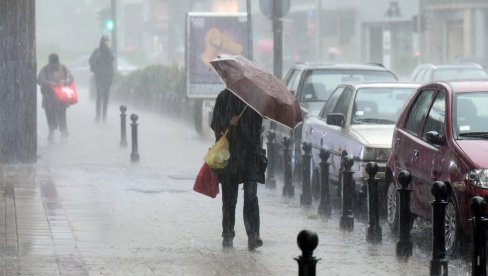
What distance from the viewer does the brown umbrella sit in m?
12.1

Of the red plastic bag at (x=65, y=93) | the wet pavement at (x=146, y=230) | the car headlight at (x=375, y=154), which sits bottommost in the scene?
the wet pavement at (x=146, y=230)

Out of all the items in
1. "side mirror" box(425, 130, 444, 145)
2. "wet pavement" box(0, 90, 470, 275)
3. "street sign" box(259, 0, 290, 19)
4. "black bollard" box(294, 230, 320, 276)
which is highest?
"street sign" box(259, 0, 290, 19)

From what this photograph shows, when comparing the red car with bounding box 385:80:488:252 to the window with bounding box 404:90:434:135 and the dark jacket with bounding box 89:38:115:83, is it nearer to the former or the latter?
the window with bounding box 404:90:434:135

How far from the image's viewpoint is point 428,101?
13.4 metres

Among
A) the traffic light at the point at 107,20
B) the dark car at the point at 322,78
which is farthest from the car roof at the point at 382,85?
the traffic light at the point at 107,20

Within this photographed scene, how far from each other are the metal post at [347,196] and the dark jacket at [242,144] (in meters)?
1.58

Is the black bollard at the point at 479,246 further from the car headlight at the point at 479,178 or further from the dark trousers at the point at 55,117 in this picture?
the dark trousers at the point at 55,117

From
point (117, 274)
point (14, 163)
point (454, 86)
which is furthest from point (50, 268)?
point (14, 163)

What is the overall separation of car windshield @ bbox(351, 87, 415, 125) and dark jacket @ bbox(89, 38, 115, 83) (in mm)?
15074

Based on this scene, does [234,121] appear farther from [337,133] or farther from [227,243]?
[337,133]

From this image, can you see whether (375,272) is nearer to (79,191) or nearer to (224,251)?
(224,251)

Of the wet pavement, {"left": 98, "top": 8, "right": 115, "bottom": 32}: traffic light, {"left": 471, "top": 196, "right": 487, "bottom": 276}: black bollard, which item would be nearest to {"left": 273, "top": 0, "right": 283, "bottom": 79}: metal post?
the wet pavement

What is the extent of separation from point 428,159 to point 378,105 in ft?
14.7

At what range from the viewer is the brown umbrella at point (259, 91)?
12094 millimetres
